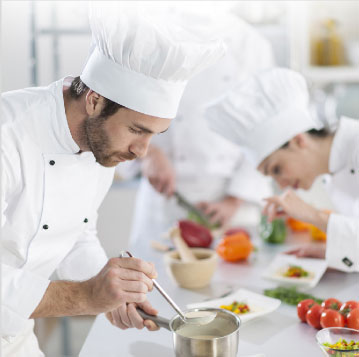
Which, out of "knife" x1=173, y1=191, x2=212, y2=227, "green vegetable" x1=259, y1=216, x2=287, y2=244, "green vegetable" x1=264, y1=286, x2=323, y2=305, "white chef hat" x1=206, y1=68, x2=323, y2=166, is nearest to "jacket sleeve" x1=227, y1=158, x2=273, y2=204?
"knife" x1=173, y1=191, x2=212, y2=227

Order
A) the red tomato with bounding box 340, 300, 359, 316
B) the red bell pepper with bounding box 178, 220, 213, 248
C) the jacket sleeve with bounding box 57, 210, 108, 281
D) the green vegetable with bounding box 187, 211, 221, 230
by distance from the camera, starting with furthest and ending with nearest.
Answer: the green vegetable with bounding box 187, 211, 221, 230 < the red bell pepper with bounding box 178, 220, 213, 248 < the jacket sleeve with bounding box 57, 210, 108, 281 < the red tomato with bounding box 340, 300, 359, 316

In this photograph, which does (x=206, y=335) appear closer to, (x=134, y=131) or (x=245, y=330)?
(x=245, y=330)

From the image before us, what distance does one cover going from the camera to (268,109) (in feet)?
5.08

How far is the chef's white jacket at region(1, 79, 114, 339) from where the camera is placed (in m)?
0.97

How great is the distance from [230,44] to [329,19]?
107 centimetres

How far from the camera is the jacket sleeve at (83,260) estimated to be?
1.29 metres

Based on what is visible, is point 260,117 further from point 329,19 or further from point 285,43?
point 329,19

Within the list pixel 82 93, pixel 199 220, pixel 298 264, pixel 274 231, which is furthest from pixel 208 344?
pixel 199 220

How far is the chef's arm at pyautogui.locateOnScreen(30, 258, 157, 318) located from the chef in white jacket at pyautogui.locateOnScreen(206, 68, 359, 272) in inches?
23.3

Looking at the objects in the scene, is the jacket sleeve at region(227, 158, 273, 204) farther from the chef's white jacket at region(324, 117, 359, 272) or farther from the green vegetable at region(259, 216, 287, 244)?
the chef's white jacket at region(324, 117, 359, 272)

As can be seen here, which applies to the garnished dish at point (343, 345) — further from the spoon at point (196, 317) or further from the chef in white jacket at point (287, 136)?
the chef in white jacket at point (287, 136)

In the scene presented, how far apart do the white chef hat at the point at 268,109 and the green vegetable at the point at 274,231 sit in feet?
0.98

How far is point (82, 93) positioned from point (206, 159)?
1.14 m

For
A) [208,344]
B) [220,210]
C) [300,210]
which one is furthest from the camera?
[220,210]
